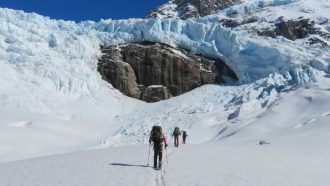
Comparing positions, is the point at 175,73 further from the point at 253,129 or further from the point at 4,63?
the point at 253,129

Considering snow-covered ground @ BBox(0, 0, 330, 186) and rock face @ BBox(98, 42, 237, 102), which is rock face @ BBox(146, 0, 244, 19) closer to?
snow-covered ground @ BBox(0, 0, 330, 186)

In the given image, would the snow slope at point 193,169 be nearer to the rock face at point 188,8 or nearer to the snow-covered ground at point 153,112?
the snow-covered ground at point 153,112

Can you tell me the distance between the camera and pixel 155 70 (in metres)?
60.4

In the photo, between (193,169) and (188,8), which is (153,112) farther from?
(188,8)

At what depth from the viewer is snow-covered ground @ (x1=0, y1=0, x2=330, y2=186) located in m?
16.0

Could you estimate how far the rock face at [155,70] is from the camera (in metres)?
58.8

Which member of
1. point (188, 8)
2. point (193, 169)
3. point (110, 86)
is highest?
point (188, 8)

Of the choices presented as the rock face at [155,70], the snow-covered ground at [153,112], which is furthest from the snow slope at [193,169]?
the rock face at [155,70]

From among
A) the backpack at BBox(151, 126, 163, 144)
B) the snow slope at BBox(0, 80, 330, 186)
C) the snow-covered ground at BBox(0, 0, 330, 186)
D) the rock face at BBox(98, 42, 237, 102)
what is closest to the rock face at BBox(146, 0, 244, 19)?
the snow-covered ground at BBox(0, 0, 330, 186)

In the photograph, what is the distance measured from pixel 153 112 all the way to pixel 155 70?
11.7 meters

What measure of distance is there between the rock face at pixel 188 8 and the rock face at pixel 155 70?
62732 millimetres

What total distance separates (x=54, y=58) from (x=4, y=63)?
16.9ft

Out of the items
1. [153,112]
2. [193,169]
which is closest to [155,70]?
[153,112]

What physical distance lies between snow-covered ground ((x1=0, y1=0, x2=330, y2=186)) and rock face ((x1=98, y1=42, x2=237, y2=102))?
1417 mm
